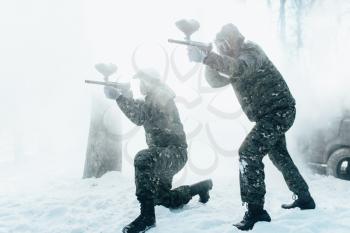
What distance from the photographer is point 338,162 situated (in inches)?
255

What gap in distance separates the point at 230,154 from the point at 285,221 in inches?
256

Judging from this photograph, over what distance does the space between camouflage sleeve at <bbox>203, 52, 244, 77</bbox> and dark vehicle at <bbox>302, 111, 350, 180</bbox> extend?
12.4 ft

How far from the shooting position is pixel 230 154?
1029cm

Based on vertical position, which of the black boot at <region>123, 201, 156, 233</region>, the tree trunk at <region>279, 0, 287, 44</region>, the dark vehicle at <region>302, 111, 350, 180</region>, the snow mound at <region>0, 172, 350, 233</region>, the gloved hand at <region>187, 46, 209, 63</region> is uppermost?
the tree trunk at <region>279, 0, 287, 44</region>

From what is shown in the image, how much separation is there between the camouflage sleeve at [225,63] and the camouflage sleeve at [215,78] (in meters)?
0.66

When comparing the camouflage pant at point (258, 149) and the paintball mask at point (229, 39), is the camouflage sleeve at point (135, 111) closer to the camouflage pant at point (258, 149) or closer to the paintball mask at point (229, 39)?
the paintball mask at point (229, 39)

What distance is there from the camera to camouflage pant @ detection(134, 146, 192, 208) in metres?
3.80

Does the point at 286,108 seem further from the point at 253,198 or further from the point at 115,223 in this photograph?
the point at 115,223

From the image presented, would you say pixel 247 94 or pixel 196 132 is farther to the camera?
pixel 196 132

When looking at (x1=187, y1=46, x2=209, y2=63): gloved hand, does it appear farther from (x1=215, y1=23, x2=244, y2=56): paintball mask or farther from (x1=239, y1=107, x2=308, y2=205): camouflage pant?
(x1=239, y1=107, x2=308, y2=205): camouflage pant

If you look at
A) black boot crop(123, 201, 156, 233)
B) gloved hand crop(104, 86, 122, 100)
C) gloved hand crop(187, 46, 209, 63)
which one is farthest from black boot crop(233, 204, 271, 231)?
gloved hand crop(104, 86, 122, 100)

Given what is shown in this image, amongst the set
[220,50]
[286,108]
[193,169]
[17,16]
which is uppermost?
[17,16]

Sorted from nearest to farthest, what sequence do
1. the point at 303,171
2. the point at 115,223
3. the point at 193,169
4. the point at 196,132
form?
the point at 115,223, the point at 303,171, the point at 193,169, the point at 196,132

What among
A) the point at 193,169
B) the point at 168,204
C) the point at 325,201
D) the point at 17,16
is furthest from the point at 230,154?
the point at 17,16
